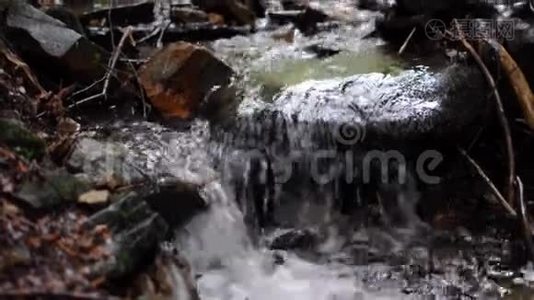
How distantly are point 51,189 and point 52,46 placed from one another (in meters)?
3.14

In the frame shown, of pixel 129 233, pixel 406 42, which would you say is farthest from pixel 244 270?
pixel 406 42

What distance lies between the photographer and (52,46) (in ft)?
22.3

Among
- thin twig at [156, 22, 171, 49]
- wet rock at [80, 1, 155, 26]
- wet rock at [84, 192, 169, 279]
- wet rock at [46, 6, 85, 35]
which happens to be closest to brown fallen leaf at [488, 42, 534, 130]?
wet rock at [84, 192, 169, 279]

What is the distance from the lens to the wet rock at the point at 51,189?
396 centimetres

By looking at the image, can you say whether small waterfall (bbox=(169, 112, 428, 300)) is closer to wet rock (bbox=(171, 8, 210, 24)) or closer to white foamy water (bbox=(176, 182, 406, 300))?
white foamy water (bbox=(176, 182, 406, 300))

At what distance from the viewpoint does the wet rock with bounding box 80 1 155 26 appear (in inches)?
387

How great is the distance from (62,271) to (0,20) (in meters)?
4.14

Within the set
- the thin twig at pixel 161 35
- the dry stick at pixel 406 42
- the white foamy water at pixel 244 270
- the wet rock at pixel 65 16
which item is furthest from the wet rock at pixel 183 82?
the dry stick at pixel 406 42

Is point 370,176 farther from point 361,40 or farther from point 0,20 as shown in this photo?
point 0,20

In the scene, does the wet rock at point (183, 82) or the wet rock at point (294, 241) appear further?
the wet rock at point (183, 82)

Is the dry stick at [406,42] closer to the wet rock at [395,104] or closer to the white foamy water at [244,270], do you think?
the wet rock at [395,104]

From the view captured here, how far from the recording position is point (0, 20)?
678 cm

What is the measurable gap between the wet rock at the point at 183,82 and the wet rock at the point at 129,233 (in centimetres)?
284

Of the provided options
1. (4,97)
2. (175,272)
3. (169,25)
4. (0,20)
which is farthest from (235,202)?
A: (169,25)
